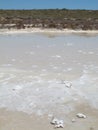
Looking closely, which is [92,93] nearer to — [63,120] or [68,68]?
[63,120]

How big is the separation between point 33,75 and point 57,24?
1018 inches

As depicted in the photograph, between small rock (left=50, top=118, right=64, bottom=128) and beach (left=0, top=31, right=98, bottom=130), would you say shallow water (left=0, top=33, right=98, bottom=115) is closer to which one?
beach (left=0, top=31, right=98, bottom=130)

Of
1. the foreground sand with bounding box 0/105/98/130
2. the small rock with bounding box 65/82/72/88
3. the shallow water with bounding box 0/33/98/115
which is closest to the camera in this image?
the foreground sand with bounding box 0/105/98/130

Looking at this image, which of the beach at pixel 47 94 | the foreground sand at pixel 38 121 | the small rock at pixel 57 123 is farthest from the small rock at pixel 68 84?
the small rock at pixel 57 123

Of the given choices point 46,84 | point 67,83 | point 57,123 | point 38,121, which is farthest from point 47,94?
point 57,123

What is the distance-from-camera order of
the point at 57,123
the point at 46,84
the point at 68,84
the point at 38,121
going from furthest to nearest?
the point at 46,84 < the point at 68,84 < the point at 38,121 < the point at 57,123

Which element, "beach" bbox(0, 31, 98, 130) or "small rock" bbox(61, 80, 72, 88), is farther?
"small rock" bbox(61, 80, 72, 88)

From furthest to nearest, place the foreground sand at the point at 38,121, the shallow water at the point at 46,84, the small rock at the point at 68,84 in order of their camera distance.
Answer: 1. the small rock at the point at 68,84
2. the shallow water at the point at 46,84
3. the foreground sand at the point at 38,121

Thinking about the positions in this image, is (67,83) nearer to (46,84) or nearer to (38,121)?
(46,84)

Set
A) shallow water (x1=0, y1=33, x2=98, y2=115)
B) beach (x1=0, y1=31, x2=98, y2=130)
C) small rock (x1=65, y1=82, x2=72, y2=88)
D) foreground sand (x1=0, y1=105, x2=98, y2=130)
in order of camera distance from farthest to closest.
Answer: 1. small rock (x1=65, y1=82, x2=72, y2=88)
2. shallow water (x1=0, y1=33, x2=98, y2=115)
3. beach (x1=0, y1=31, x2=98, y2=130)
4. foreground sand (x1=0, y1=105, x2=98, y2=130)

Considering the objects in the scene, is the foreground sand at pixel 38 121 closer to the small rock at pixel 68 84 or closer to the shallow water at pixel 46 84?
the shallow water at pixel 46 84

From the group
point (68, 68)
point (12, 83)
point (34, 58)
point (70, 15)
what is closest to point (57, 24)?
point (70, 15)

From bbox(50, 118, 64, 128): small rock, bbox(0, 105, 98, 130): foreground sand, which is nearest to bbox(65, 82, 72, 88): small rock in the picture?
bbox(0, 105, 98, 130): foreground sand

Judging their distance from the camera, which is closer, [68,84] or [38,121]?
[38,121]
